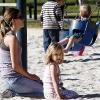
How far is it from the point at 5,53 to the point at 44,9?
3.41 m

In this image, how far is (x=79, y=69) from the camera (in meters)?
8.38

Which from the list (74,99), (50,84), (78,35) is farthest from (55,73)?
(78,35)

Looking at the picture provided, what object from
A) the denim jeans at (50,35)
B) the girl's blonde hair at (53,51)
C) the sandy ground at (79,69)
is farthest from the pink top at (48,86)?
the denim jeans at (50,35)

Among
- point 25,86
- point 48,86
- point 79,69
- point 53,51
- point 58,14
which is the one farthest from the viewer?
point 58,14

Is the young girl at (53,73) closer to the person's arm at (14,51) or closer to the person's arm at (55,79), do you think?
the person's arm at (55,79)

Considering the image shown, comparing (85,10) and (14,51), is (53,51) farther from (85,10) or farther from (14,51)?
(85,10)

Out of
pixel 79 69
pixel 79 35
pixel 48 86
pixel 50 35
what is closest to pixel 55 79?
pixel 48 86

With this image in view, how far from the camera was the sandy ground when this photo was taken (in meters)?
6.79

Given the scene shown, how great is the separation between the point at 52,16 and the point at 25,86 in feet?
10.8

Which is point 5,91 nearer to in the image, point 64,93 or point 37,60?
point 64,93

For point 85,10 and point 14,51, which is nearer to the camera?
point 14,51

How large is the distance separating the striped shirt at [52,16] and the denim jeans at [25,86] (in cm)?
311

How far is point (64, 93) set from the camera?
621cm

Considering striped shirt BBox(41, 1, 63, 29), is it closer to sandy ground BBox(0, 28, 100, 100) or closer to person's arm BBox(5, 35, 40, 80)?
sandy ground BBox(0, 28, 100, 100)
